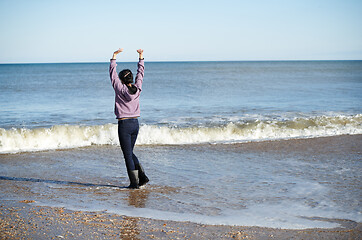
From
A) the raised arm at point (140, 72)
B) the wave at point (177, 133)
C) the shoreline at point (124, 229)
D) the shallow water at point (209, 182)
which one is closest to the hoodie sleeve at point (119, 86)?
the raised arm at point (140, 72)

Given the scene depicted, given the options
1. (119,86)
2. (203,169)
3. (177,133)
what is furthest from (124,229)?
(177,133)

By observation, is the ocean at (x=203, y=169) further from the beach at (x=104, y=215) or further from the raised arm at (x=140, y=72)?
the raised arm at (x=140, y=72)

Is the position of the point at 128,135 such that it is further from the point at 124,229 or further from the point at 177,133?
the point at 177,133

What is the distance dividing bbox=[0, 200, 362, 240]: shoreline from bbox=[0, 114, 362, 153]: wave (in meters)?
5.82

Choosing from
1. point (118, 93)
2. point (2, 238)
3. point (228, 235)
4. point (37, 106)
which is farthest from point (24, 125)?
point (228, 235)

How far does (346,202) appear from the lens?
5.49m

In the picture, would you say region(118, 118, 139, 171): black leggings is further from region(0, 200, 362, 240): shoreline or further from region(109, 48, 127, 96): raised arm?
region(0, 200, 362, 240): shoreline

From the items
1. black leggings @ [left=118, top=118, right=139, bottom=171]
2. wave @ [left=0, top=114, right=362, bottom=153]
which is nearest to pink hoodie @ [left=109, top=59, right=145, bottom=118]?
black leggings @ [left=118, top=118, right=139, bottom=171]

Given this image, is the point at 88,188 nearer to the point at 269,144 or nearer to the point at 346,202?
the point at 346,202

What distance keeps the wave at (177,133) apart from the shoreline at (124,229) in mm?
5817

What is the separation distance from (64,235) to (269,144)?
7.22m

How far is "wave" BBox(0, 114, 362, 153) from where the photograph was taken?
1107cm

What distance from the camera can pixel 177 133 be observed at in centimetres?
1212

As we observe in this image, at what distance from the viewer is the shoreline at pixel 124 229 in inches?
167
